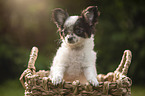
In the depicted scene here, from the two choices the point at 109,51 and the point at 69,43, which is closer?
the point at 69,43

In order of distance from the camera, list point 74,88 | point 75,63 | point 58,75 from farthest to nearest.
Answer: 1. point 75,63
2. point 58,75
3. point 74,88

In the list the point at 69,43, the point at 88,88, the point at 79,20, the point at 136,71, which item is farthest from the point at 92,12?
the point at 136,71

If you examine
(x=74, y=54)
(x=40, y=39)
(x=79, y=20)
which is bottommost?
(x=74, y=54)

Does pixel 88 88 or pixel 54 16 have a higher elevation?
pixel 54 16

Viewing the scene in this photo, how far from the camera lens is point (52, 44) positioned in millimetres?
3205

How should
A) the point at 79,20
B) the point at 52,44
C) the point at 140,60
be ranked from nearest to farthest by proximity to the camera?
1. the point at 79,20
2. the point at 140,60
3. the point at 52,44

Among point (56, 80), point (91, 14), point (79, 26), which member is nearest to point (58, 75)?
point (56, 80)

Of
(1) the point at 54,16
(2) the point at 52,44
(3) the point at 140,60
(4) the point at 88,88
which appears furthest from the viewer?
(2) the point at 52,44

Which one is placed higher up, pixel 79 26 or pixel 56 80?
pixel 79 26

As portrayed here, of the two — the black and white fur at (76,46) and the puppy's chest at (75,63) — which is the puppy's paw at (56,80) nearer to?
the black and white fur at (76,46)

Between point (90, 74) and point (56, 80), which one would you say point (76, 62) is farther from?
point (56, 80)

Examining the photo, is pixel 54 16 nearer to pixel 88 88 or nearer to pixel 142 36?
pixel 88 88

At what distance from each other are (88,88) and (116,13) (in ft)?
6.74

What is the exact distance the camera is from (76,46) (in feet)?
5.01
